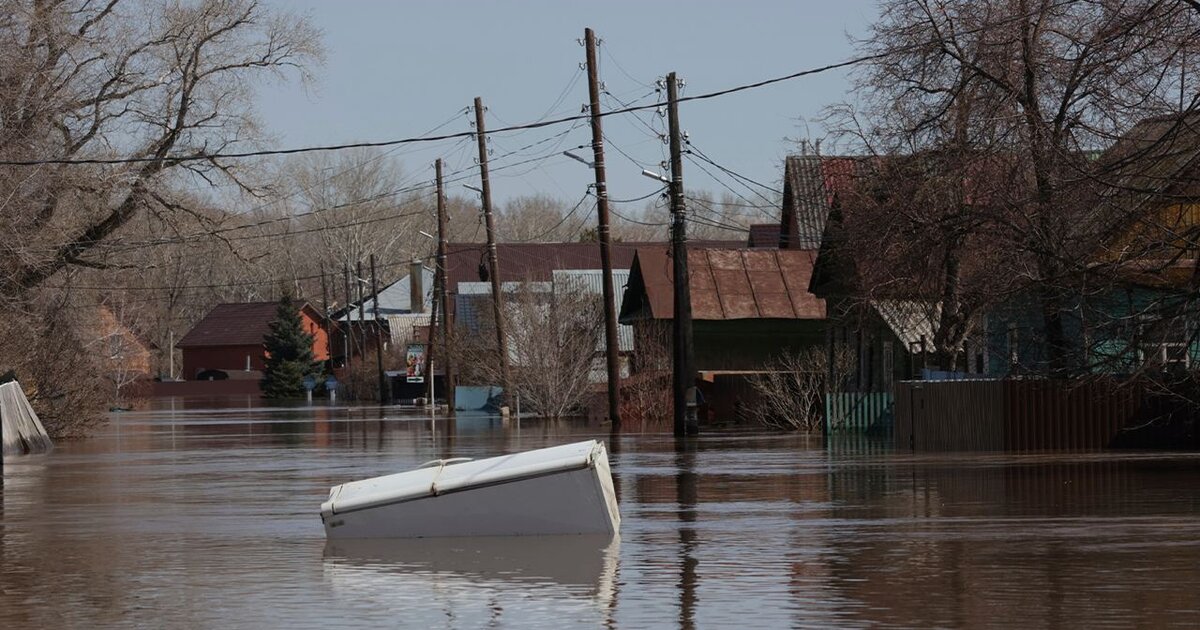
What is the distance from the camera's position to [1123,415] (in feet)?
100

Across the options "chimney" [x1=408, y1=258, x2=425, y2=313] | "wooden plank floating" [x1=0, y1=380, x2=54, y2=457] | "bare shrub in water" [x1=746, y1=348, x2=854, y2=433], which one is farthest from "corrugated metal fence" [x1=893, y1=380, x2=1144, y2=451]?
"chimney" [x1=408, y1=258, x2=425, y2=313]

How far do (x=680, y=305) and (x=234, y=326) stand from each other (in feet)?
362

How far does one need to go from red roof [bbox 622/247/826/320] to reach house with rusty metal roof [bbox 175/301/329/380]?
85.8 m

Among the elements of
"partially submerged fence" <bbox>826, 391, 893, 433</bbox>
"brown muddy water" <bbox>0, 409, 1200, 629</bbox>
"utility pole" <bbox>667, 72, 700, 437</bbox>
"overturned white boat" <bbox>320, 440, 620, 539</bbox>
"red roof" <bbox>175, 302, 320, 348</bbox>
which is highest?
"red roof" <bbox>175, 302, 320, 348</bbox>

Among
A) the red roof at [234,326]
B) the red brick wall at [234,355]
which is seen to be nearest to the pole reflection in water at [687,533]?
the red brick wall at [234,355]

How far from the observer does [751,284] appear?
5634 cm

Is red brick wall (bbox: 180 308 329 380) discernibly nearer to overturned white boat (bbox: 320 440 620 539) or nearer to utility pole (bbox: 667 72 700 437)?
utility pole (bbox: 667 72 700 437)

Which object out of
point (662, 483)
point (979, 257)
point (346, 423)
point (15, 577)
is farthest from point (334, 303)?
point (15, 577)

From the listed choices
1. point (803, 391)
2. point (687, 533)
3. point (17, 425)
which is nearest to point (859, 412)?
point (803, 391)

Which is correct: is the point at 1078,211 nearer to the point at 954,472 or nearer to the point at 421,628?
the point at 954,472

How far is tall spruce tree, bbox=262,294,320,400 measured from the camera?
11662cm

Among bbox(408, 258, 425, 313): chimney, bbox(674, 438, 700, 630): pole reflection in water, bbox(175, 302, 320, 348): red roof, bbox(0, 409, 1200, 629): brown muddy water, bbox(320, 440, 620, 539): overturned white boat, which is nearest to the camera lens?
bbox(0, 409, 1200, 629): brown muddy water

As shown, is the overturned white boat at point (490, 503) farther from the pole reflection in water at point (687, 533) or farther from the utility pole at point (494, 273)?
the utility pole at point (494, 273)

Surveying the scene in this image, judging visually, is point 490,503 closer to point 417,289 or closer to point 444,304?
point 444,304
